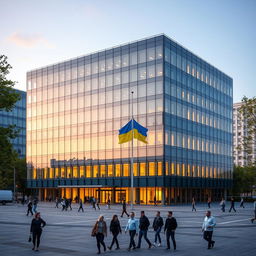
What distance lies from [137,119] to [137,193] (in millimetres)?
13426

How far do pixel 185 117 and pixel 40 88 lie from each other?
34.3 m

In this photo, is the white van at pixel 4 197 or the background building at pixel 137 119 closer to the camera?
the background building at pixel 137 119

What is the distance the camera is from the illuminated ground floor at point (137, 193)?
2717 inches

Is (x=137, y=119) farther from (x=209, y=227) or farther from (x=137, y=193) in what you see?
(x=209, y=227)

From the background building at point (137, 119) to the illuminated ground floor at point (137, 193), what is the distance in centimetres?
18

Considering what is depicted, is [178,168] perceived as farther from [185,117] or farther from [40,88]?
[40,88]

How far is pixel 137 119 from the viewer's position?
70.6 m

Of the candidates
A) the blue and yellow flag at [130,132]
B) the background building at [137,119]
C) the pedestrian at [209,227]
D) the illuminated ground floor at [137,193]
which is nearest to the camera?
the pedestrian at [209,227]

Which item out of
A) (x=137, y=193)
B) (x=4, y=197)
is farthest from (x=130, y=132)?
(x=4, y=197)

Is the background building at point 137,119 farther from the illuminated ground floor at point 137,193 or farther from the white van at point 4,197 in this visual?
the white van at point 4,197

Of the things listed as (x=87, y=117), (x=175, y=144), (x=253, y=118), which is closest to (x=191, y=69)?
(x=175, y=144)

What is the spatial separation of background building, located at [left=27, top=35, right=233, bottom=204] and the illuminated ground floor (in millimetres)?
185

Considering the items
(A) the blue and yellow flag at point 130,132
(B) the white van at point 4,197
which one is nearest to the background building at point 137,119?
(B) the white van at point 4,197

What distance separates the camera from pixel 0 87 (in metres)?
31.8
